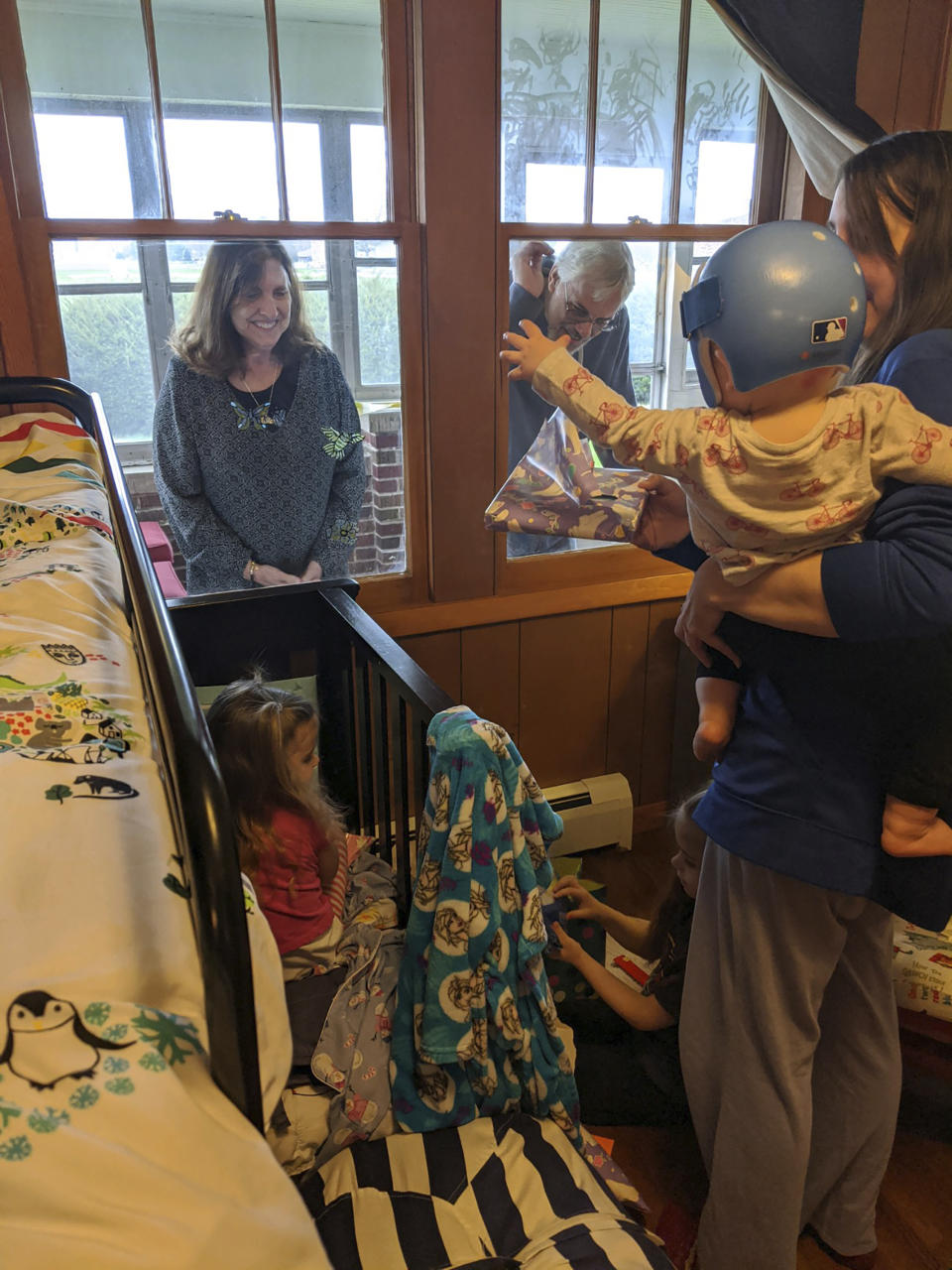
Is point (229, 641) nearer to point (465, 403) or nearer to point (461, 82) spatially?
point (465, 403)

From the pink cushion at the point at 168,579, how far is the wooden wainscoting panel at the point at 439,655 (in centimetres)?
63

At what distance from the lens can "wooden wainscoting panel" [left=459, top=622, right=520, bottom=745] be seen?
2.32m

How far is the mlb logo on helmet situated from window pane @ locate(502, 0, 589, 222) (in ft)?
4.60

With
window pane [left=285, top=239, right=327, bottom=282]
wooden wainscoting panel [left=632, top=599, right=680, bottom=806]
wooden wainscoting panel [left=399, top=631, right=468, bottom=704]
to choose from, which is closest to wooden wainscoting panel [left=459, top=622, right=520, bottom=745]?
wooden wainscoting panel [left=399, top=631, right=468, bottom=704]

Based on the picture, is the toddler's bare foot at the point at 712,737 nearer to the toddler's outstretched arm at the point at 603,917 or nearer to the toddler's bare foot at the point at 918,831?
the toddler's bare foot at the point at 918,831

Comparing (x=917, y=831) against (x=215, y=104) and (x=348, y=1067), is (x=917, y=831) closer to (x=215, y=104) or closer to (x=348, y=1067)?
(x=348, y=1067)

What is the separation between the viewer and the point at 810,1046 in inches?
46.8

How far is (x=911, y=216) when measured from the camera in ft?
3.17

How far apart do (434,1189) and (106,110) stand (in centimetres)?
190

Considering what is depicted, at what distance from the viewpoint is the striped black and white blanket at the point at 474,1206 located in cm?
105

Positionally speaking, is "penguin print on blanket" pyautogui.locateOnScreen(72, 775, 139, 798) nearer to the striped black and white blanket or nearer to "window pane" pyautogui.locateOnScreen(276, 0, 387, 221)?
the striped black and white blanket

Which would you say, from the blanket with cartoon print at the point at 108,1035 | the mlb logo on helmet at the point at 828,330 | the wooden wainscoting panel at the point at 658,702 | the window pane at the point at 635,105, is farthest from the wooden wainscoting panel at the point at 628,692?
the blanket with cartoon print at the point at 108,1035

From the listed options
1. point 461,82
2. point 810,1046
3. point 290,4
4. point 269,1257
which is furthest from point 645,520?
point 290,4

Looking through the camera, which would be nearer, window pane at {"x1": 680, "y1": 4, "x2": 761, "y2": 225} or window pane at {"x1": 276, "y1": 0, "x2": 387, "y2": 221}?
window pane at {"x1": 276, "y1": 0, "x2": 387, "y2": 221}
